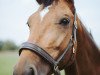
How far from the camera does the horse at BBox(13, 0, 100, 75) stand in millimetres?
5375

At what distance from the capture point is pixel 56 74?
5.72 metres

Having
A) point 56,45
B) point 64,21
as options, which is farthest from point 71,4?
point 56,45

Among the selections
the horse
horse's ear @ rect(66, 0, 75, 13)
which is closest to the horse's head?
the horse

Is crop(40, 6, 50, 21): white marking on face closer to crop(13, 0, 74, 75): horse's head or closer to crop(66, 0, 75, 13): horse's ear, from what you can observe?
crop(13, 0, 74, 75): horse's head

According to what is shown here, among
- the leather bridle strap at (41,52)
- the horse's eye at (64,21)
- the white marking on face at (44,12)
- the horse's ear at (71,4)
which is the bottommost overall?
the leather bridle strap at (41,52)

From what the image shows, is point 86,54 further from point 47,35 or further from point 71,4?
point 47,35

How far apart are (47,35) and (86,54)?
1258mm

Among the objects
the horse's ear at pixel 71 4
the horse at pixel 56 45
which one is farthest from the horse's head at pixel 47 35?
the horse's ear at pixel 71 4

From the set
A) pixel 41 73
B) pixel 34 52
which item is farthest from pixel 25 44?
pixel 41 73

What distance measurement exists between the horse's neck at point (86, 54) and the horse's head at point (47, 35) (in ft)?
1.48

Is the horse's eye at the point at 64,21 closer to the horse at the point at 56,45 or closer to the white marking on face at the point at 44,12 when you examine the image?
the horse at the point at 56,45

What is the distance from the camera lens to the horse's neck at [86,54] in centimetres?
637

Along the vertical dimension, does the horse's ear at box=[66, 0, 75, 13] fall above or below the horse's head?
above

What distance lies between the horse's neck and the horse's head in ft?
1.48
